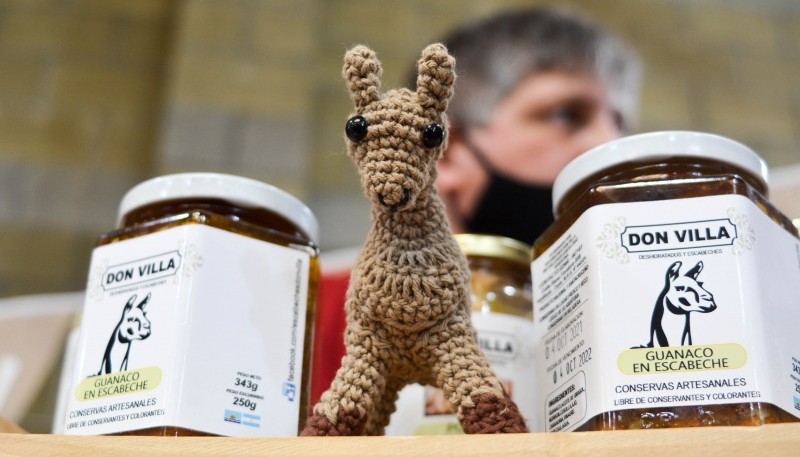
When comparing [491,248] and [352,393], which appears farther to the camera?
[491,248]

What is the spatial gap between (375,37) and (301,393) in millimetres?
1436

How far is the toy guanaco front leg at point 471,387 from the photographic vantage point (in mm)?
391

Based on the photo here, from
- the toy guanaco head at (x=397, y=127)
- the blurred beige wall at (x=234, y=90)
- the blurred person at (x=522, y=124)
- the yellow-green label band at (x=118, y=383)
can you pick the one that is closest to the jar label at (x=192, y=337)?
the yellow-green label band at (x=118, y=383)

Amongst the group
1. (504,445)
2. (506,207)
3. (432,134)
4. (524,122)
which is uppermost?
(524,122)

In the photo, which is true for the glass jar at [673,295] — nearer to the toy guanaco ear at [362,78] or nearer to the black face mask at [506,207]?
the toy guanaco ear at [362,78]

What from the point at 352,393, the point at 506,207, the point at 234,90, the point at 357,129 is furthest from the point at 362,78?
the point at 234,90

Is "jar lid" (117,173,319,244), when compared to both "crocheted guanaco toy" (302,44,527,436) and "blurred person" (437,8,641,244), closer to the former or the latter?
"crocheted guanaco toy" (302,44,527,436)

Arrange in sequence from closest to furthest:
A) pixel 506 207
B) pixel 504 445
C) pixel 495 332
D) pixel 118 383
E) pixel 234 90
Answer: pixel 504 445 → pixel 118 383 → pixel 495 332 → pixel 506 207 → pixel 234 90

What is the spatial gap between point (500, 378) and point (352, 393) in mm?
146

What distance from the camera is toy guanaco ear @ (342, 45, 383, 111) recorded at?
0.41m

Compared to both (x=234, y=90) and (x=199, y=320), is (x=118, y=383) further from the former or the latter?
(x=234, y=90)

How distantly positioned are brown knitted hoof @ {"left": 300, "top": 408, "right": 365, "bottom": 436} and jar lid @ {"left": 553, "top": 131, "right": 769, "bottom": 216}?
17cm

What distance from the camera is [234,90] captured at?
1.68 meters

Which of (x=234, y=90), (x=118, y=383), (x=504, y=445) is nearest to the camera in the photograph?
(x=504, y=445)
